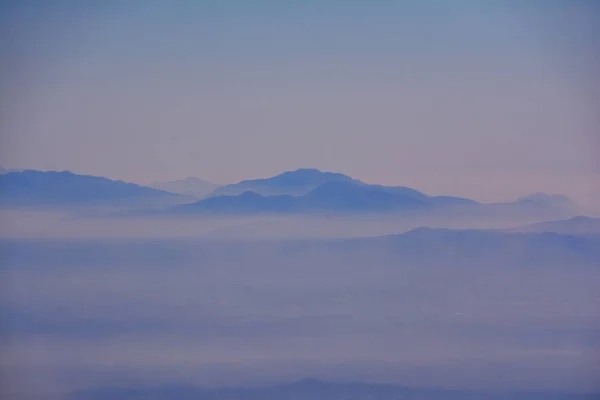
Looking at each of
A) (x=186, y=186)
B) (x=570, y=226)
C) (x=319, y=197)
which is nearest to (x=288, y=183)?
(x=319, y=197)

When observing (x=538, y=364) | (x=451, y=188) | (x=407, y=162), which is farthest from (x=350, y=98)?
(x=538, y=364)

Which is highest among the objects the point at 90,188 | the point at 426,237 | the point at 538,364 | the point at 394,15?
the point at 394,15

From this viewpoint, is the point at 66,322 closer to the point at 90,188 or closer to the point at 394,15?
the point at 90,188

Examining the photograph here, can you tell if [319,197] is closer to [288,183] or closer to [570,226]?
[288,183]

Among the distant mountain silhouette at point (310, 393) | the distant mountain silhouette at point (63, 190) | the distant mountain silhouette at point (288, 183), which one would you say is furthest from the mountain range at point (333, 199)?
the distant mountain silhouette at point (310, 393)

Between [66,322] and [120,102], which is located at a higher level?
[120,102]

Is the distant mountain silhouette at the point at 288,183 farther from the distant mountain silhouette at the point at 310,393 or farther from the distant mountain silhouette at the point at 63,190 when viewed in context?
the distant mountain silhouette at the point at 310,393

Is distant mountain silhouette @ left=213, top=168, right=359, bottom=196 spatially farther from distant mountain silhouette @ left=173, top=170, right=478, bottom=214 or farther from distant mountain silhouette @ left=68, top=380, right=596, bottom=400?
distant mountain silhouette @ left=68, top=380, right=596, bottom=400

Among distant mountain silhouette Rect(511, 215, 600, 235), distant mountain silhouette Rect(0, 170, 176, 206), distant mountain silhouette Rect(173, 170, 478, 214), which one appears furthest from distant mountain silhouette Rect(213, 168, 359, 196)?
distant mountain silhouette Rect(511, 215, 600, 235)
